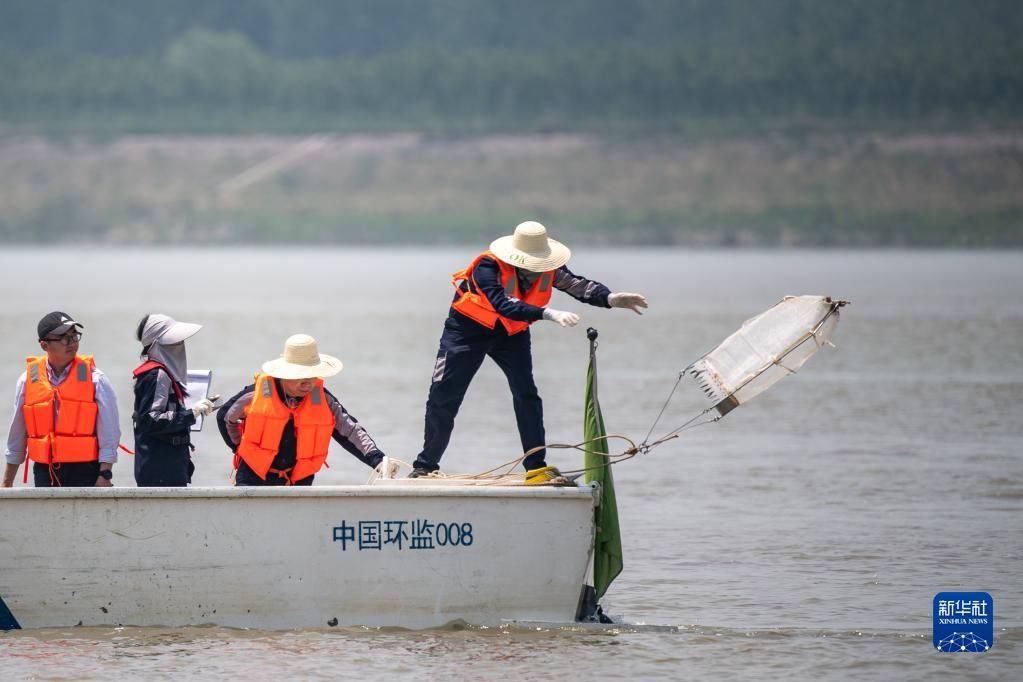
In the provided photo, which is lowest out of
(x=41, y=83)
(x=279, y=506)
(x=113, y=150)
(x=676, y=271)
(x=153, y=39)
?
(x=279, y=506)

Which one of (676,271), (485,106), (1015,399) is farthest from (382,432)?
(485,106)

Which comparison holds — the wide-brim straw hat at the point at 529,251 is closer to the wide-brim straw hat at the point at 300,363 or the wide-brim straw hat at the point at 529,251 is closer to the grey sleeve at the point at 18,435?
the wide-brim straw hat at the point at 300,363

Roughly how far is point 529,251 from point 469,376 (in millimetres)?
790

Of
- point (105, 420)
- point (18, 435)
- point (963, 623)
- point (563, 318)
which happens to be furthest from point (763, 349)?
point (18, 435)

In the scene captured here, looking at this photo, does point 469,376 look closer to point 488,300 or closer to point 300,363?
point 488,300

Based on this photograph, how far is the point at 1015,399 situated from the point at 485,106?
9659 cm

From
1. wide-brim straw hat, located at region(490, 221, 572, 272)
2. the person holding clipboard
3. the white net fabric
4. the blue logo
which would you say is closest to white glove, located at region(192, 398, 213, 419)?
the person holding clipboard

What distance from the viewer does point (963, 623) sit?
32.9 feet

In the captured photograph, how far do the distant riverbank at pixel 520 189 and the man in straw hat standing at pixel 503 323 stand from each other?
78.2 m

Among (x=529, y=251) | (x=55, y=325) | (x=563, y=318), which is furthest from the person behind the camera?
(x=529, y=251)

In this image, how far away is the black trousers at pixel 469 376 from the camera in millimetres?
10297

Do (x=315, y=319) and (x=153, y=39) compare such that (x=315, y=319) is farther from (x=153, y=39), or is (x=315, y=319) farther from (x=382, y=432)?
(x=153, y=39)

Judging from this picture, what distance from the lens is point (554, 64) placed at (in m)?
123

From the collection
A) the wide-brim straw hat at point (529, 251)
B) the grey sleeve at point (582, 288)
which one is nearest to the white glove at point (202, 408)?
the wide-brim straw hat at point (529, 251)
